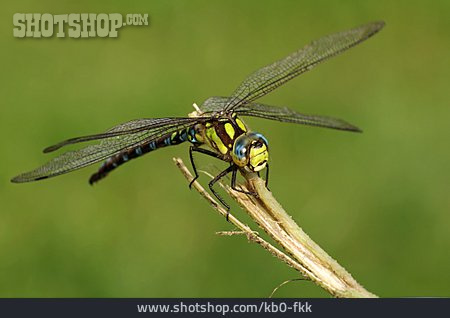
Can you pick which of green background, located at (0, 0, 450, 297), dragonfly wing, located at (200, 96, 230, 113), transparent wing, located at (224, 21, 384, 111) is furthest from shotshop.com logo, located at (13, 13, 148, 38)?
dragonfly wing, located at (200, 96, 230, 113)

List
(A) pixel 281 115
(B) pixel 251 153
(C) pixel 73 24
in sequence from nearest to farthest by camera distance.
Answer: (B) pixel 251 153, (A) pixel 281 115, (C) pixel 73 24

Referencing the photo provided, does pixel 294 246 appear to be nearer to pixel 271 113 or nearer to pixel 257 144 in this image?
pixel 257 144

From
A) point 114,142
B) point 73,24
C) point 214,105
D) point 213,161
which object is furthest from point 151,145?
point 73,24

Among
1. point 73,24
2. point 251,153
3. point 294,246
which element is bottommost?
point 294,246

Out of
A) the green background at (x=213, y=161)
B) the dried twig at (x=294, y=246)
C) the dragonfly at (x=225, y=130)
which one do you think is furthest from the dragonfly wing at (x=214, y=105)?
the green background at (x=213, y=161)

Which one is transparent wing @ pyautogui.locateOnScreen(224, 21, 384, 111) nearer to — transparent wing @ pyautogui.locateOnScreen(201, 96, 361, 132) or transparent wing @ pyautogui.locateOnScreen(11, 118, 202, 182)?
transparent wing @ pyautogui.locateOnScreen(201, 96, 361, 132)

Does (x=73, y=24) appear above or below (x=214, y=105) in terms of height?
above

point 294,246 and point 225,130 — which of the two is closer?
point 294,246

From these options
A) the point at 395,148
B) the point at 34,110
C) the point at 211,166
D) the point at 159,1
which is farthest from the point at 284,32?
the point at 211,166
